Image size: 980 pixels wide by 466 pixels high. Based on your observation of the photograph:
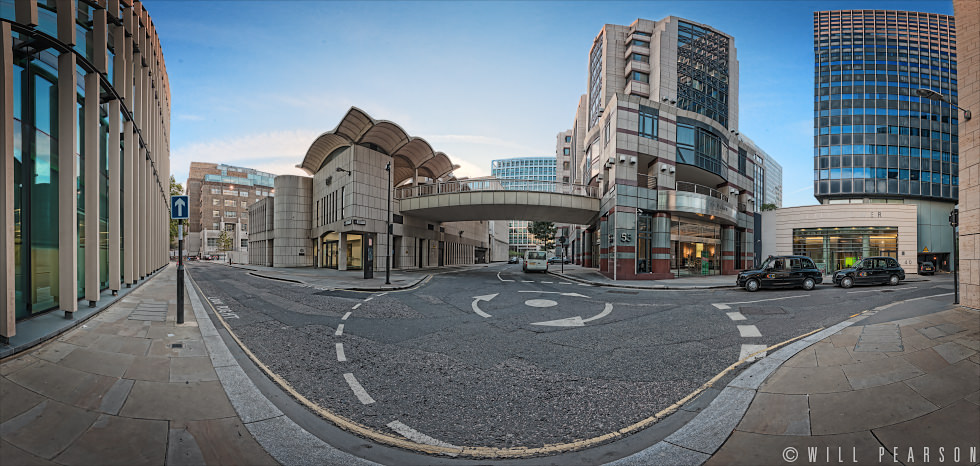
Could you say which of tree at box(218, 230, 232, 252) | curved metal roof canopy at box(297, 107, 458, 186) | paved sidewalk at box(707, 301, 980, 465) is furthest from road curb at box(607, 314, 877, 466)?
tree at box(218, 230, 232, 252)

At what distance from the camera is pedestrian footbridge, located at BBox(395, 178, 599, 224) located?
29562 mm

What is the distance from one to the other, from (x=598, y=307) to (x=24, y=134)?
14.4 metres

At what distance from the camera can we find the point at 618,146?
26391 mm

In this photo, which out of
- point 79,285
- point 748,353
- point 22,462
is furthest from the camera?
point 79,285

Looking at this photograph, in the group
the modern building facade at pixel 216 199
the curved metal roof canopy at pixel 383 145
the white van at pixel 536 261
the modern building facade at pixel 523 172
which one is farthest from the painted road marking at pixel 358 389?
the modern building facade at pixel 523 172

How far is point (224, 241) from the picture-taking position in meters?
80.1

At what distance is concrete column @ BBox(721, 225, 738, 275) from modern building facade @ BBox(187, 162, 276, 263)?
90901 millimetres

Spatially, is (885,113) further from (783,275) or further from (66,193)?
(66,193)

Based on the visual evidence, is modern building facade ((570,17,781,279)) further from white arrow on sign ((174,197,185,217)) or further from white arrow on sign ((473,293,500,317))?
white arrow on sign ((174,197,185,217))

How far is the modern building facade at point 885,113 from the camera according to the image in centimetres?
4756

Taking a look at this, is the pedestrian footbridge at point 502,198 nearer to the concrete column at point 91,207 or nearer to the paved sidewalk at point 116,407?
the concrete column at point 91,207

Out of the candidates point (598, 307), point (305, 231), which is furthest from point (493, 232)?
point (598, 307)

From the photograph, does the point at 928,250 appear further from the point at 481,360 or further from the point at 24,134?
the point at 24,134

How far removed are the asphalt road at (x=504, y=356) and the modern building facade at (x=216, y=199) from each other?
298 feet
